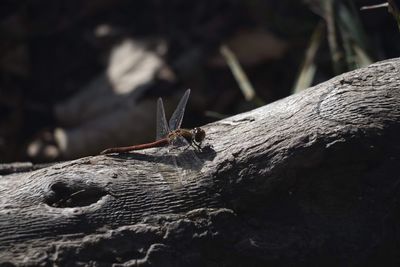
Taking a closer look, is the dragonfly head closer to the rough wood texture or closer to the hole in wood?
the rough wood texture

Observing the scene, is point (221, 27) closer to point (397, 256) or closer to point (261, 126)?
point (261, 126)

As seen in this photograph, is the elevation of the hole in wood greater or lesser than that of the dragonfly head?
lesser

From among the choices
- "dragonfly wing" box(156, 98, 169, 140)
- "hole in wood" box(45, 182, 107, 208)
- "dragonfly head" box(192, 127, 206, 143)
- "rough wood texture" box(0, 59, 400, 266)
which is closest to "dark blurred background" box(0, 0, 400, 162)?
"dragonfly wing" box(156, 98, 169, 140)

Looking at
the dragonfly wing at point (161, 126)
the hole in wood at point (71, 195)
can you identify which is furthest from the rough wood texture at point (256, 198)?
the dragonfly wing at point (161, 126)

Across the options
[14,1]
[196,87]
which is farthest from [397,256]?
[14,1]

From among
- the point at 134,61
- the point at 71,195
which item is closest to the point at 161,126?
the point at 71,195

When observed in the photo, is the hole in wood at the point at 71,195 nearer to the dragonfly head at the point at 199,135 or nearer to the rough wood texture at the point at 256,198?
the rough wood texture at the point at 256,198

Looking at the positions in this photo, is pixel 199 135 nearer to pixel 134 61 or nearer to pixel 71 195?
pixel 71 195
